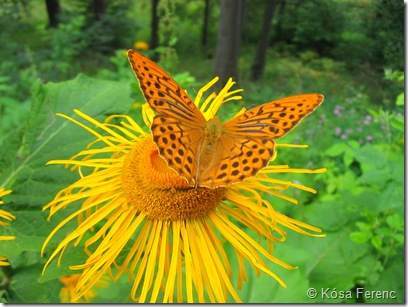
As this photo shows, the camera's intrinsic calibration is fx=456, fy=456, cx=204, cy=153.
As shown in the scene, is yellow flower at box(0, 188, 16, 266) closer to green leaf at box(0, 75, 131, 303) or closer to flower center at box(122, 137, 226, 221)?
green leaf at box(0, 75, 131, 303)

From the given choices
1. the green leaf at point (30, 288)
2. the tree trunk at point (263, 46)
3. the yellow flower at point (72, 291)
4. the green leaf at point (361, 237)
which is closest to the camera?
the green leaf at point (30, 288)

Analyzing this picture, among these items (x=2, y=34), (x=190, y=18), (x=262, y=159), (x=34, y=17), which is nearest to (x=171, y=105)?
(x=262, y=159)

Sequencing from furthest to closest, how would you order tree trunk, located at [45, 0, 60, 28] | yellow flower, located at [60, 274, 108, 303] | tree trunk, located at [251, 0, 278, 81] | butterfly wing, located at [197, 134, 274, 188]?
tree trunk, located at [45, 0, 60, 28], tree trunk, located at [251, 0, 278, 81], yellow flower, located at [60, 274, 108, 303], butterfly wing, located at [197, 134, 274, 188]

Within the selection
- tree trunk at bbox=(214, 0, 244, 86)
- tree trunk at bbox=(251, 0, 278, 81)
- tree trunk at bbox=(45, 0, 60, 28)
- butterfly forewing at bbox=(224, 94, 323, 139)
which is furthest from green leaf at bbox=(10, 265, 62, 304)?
tree trunk at bbox=(45, 0, 60, 28)

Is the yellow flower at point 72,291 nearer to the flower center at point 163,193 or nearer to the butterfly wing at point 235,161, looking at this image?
the flower center at point 163,193

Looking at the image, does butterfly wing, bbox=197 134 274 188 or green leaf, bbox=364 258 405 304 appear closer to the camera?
butterfly wing, bbox=197 134 274 188

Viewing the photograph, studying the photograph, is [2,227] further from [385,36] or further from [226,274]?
[385,36]

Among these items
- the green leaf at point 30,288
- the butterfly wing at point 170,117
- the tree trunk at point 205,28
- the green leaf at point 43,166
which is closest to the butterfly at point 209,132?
the butterfly wing at point 170,117
